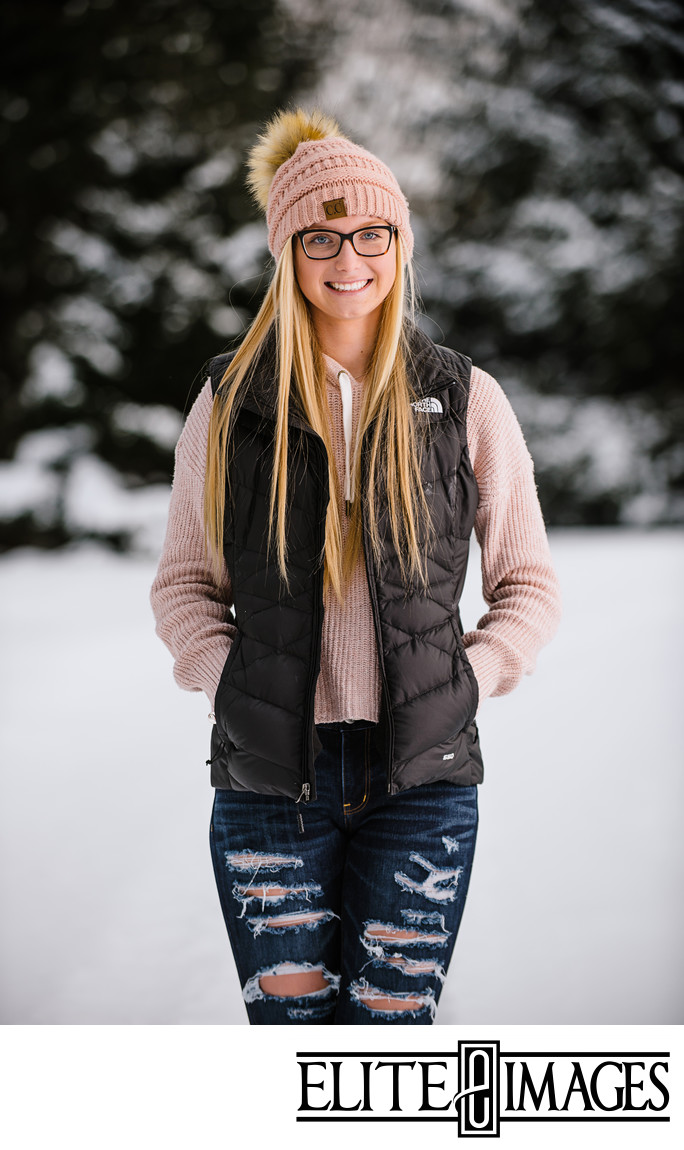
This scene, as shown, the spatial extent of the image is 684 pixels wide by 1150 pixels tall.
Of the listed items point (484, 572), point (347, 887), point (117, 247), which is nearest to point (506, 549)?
point (484, 572)

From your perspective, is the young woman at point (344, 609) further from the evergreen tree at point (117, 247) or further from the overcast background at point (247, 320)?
the evergreen tree at point (117, 247)

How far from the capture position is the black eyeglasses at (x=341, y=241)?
108 cm

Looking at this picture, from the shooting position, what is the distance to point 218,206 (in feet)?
16.0

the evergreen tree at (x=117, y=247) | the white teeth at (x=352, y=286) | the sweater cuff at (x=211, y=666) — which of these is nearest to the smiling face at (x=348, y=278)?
the white teeth at (x=352, y=286)

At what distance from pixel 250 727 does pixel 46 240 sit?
4.51 m

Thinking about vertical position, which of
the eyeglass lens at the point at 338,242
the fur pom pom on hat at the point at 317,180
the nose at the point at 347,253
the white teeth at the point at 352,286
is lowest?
the white teeth at the point at 352,286

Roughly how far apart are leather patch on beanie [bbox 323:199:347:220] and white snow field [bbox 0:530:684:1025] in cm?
150

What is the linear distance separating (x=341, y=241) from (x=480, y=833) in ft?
5.53

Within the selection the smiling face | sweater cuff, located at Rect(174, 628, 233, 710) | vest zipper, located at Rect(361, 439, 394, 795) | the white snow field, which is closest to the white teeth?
the smiling face

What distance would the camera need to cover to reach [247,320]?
4.77 meters

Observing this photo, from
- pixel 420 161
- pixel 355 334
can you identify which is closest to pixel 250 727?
pixel 355 334

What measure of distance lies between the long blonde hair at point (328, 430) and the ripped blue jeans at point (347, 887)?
0.21 m

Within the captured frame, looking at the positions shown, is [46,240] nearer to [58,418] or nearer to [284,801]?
[58,418]

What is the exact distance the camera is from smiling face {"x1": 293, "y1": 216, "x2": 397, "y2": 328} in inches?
42.1
